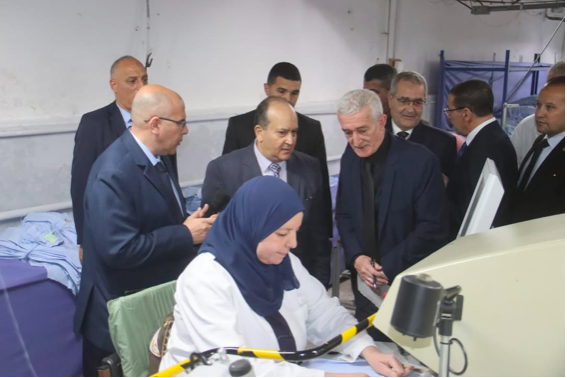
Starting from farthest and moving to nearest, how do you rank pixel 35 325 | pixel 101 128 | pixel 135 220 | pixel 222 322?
pixel 101 128, pixel 35 325, pixel 135 220, pixel 222 322

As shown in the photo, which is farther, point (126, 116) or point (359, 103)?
point (126, 116)

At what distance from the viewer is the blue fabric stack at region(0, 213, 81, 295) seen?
2.48 metres

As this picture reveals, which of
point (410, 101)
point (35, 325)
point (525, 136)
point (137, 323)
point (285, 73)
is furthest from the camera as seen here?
point (525, 136)

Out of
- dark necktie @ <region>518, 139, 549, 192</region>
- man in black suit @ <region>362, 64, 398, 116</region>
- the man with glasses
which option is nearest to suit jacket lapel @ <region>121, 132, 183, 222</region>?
the man with glasses

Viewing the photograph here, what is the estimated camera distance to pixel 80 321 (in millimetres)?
1925

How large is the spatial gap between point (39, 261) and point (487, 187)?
6.99ft

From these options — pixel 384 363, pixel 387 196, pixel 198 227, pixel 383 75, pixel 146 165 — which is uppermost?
pixel 383 75

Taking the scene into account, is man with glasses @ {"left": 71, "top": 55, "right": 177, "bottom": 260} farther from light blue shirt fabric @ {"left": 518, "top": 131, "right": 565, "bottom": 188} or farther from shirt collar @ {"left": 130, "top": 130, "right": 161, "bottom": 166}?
light blue shirt fabric @ {"left": 518, "top": 131, "right": 565, "bottom": 188}

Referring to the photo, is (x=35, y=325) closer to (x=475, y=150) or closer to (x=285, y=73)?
(x=285, y=73)

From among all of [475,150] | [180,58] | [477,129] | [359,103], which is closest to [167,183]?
[359,103]

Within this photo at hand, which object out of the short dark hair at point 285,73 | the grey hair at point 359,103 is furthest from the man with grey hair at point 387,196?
the short dark hair at point 285,73

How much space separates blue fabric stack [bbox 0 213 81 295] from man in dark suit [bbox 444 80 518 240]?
1.83m

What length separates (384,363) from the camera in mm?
1422

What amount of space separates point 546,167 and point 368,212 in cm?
89
